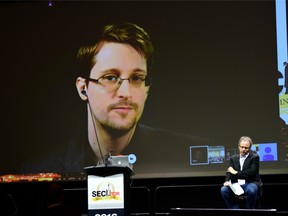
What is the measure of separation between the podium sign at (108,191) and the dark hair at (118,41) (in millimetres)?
2941

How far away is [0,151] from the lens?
7.68 m

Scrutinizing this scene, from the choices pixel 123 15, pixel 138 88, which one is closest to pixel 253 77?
pixel 138 88

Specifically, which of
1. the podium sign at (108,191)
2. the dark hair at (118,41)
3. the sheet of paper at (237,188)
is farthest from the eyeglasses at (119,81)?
the podium sign at (108,191)

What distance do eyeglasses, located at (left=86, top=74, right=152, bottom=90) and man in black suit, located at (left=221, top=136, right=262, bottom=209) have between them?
76.7 inches

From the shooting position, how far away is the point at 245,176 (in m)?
5.96

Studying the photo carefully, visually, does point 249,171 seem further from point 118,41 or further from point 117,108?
point 118,41

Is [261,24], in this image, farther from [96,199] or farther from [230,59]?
[96,199]

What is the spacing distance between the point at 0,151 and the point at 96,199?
339 cm

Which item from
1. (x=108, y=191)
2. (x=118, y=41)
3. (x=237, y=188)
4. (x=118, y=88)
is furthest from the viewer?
(x=118, y=41)

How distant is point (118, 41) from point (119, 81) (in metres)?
0.62

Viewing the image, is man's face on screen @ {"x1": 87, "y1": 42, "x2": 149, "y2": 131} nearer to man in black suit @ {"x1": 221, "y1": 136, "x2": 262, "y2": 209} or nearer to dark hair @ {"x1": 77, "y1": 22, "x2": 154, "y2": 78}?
dark hair @ {"x1": 77, "y1": 22, "x2": 154, "y2": 78}

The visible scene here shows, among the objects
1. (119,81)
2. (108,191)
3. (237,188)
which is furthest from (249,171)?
(119,81)

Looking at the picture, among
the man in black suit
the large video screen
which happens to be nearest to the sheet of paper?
the man in black suit

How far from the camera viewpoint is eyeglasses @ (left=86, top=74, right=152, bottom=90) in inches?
290
